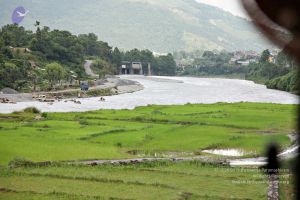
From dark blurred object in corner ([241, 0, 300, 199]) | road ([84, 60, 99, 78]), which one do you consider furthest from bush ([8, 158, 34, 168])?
road ([84, 60, 99, 78])

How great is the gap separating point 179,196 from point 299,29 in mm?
12207

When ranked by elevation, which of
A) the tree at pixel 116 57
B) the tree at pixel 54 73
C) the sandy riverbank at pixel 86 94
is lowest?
the sandy riverbank at pixel 86 94

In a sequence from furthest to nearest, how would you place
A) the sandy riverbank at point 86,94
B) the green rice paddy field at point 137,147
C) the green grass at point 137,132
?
the sandy riverbank at point 86,94 < the green grass at point 137,132 < the green rice paddy field at point 137,147

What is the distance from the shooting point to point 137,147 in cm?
2377

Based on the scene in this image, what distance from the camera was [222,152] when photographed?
2281cm

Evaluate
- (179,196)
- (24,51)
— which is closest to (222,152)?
(179,196)

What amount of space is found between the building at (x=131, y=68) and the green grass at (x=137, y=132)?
77.3m

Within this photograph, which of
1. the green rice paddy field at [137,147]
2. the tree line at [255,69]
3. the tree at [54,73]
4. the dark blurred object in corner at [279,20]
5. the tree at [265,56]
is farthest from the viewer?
the tree at [265,56]

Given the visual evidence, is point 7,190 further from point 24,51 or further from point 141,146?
point 24,51

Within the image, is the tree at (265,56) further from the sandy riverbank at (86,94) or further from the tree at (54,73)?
the tree at (54,73)

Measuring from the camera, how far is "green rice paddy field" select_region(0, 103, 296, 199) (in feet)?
47.1

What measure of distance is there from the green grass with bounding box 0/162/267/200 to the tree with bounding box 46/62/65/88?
44866 mm

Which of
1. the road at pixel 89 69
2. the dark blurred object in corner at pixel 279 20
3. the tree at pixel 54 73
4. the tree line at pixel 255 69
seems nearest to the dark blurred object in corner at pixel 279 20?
the dark blurred object in corner at pixel 279 20

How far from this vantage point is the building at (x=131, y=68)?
119 m
